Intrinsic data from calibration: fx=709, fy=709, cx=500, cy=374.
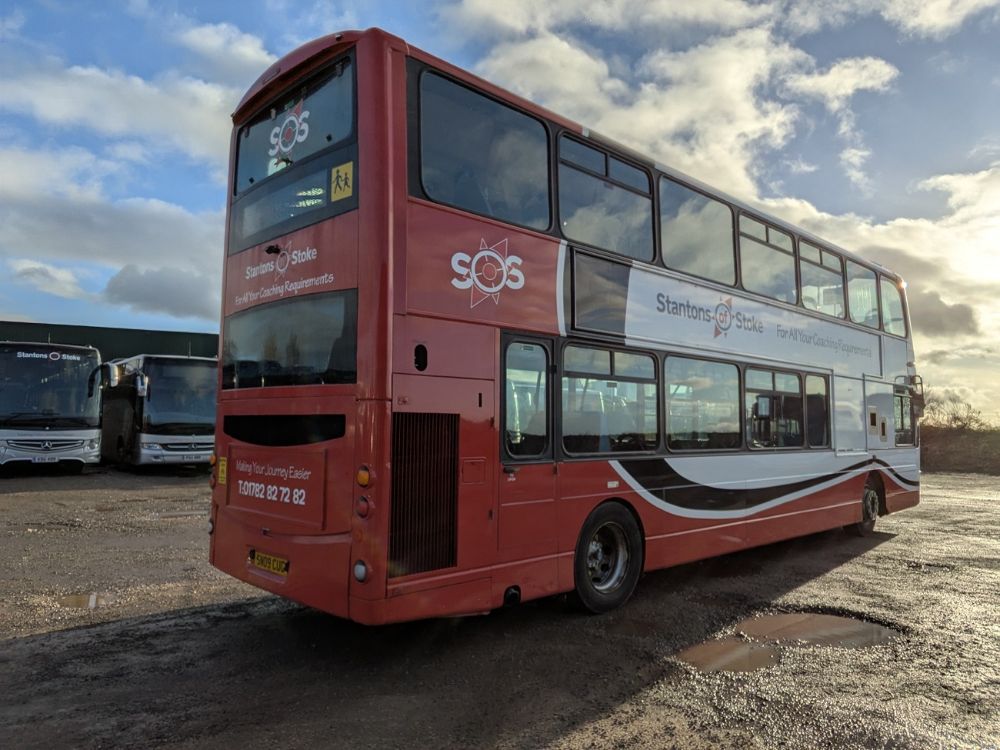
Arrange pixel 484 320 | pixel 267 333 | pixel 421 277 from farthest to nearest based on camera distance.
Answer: pixel 267 333 < pixel 484 320 < pixel 421 277

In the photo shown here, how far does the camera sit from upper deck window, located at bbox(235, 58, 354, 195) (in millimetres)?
5234

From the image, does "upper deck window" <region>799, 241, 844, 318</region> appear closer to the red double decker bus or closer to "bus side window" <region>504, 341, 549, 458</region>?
the red double decker bus

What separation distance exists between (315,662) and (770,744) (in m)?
3.03

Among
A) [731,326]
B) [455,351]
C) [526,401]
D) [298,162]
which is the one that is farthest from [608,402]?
[298,162]

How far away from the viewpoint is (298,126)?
5703 mm

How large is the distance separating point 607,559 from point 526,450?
1.68 metres

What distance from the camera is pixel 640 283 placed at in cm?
690

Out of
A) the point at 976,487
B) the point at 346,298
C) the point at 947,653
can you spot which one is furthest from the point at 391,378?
the point at 976,487

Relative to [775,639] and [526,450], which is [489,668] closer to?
[526,450]

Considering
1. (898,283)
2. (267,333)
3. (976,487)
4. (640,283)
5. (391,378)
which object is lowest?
(976,487)

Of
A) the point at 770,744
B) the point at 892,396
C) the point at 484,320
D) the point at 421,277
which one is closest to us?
the point at 770,744

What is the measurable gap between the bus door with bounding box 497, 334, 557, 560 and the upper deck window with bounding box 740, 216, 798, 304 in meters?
3.77

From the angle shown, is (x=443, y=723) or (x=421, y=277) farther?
(x=421, y=277)

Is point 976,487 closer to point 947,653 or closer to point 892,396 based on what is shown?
point 892,396
